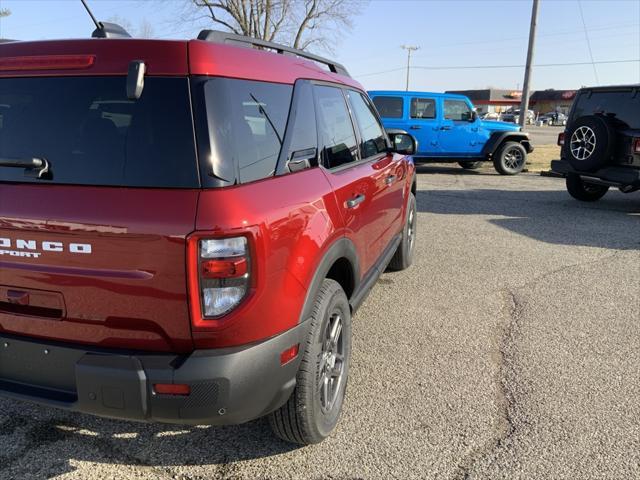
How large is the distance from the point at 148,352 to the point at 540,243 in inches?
232

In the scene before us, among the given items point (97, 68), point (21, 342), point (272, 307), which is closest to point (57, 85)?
point (97, 68)

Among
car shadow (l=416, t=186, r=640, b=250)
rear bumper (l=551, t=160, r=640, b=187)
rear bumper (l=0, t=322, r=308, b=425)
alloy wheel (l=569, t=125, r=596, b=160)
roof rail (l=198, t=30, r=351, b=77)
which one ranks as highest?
roof rail (l=198, t=30, r=351, b=77)

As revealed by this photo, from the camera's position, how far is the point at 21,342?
202 centimetres

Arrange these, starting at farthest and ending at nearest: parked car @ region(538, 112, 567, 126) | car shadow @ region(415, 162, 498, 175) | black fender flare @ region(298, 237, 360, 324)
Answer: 1. parked car @ region(538, 112, 567, 126)
2. car shadow @ region(415, 162, 498, 175)
3. black fender flare @ region(298, 237, 360, 324)

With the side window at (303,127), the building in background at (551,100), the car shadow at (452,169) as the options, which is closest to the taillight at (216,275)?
the side window at (303,127)

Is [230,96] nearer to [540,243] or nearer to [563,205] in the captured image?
[540,243]

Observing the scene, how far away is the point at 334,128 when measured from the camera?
9.92ft

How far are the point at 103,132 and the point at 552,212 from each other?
8.21m

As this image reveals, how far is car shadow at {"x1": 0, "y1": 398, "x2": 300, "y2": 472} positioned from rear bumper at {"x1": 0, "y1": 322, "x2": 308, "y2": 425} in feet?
1.83

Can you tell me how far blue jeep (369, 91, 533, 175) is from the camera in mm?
12938

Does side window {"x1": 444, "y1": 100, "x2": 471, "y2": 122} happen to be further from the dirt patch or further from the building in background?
the building in background

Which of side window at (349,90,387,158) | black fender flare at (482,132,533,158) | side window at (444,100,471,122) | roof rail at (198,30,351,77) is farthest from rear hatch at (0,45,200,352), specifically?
black fender flare at (482,132,533,158)

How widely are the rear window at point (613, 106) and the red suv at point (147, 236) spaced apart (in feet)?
25.2

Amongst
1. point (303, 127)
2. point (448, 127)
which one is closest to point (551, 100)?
point (448, 127)
